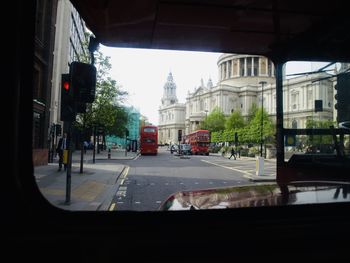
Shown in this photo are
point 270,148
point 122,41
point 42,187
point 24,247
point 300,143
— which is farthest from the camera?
point 270,148

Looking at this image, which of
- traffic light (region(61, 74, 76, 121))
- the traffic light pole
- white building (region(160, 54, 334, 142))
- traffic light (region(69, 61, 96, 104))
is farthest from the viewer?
white building (region(160, 54, 334, 142))

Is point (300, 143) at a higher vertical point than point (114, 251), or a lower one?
higher

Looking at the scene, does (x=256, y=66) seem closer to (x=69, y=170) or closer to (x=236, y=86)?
(x=236, y=86)

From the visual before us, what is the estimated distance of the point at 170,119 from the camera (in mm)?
2844

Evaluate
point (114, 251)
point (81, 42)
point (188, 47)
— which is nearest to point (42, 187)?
point (114, 251)

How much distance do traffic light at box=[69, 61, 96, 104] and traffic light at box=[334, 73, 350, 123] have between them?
194cm

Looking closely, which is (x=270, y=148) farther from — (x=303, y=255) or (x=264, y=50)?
(x=303, y=255)

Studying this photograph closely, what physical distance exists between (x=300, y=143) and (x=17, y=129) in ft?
7.10

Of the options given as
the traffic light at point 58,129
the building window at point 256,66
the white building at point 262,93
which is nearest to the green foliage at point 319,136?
the white building at point 262,93

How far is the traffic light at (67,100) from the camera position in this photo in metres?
1.91

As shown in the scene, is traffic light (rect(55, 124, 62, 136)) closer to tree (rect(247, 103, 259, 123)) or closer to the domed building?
the domed building

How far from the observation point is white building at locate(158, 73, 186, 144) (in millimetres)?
2384

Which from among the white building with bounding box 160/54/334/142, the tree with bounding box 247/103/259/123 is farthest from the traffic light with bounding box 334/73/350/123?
the tree with bounding box 247/103/259/123

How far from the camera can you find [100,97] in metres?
2.15
